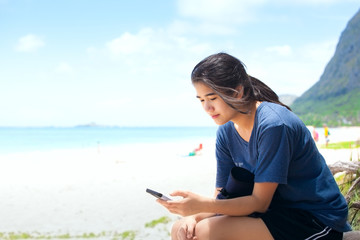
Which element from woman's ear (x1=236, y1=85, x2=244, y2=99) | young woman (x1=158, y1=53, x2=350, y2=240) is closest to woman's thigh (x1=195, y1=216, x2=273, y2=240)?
young woman (x1=158, y1=53, x2=350, y2=240)

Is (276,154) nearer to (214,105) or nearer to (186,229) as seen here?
(214,105)

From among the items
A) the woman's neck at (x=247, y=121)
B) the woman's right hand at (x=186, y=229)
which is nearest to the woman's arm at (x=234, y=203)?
the woman's right hand at (x=186, y=229)

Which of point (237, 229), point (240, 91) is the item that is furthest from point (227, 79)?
point (237, 229)

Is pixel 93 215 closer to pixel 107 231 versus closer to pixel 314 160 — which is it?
pixel 107 231

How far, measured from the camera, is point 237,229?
1.76 metres

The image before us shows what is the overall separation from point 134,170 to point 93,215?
533cm

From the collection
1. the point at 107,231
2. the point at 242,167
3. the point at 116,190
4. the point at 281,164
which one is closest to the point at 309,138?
the point at 281,164

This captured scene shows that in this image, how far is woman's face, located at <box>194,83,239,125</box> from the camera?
1874mm

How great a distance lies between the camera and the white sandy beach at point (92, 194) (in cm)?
709

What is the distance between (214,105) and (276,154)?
0.37 metres

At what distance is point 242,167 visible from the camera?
1.99 meters

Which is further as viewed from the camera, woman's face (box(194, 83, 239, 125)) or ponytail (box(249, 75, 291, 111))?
ponytail (box(249, 75, 291, 111))

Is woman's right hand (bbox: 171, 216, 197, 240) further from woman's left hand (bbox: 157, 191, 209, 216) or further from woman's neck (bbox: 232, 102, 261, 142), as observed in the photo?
woman's neck (bbox: 232, 102, 261, 142)

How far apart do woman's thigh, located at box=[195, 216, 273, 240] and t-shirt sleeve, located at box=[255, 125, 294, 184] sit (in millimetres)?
194
